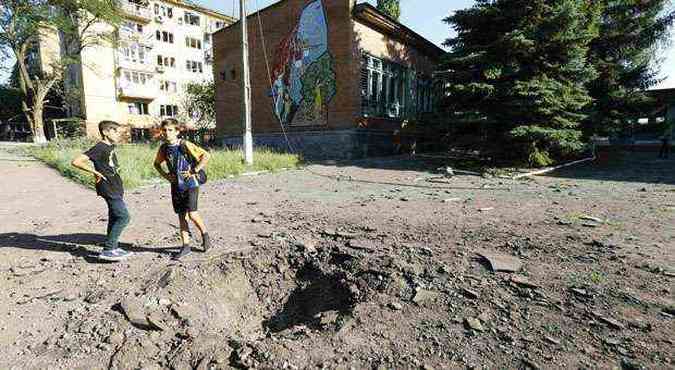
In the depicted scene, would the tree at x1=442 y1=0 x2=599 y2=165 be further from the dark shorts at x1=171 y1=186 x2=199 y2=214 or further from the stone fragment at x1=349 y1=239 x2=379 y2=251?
the dark shorts at x1=171 y1=186 x2=199 y2=214

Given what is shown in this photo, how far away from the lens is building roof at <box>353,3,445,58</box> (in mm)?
15859

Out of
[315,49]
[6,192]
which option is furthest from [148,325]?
[315,49]

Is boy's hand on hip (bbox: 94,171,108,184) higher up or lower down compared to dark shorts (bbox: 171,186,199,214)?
higher up

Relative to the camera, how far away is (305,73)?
58.5ft

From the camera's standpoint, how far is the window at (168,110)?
4300 cm

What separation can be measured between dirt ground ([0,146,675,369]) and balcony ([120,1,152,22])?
1707 inches

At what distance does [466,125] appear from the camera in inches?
495

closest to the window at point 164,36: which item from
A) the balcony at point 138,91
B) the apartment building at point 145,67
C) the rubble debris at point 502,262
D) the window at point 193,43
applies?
the apartment building at point 145,67

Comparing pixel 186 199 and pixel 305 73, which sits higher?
pixel 305 73

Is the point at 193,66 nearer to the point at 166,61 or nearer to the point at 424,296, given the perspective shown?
the point at 166,61

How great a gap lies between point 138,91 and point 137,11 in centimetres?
1068

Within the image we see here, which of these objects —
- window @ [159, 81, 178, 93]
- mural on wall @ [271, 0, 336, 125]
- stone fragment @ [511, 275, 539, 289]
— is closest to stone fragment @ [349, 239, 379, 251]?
stone fragment @ [511, 275, 539, 289]

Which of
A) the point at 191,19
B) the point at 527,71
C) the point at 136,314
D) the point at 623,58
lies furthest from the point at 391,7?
the point at 136,314

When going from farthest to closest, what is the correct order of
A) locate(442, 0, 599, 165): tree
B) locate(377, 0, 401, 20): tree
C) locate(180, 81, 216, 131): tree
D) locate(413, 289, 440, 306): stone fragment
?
1. locate(180, 81, 216, 131): tree
2. locate(377, 0, 401, 20): tree
3. locate(442, 0, 599, 165): tree
4. locate(413, 289, 440, 306): stone fragment
